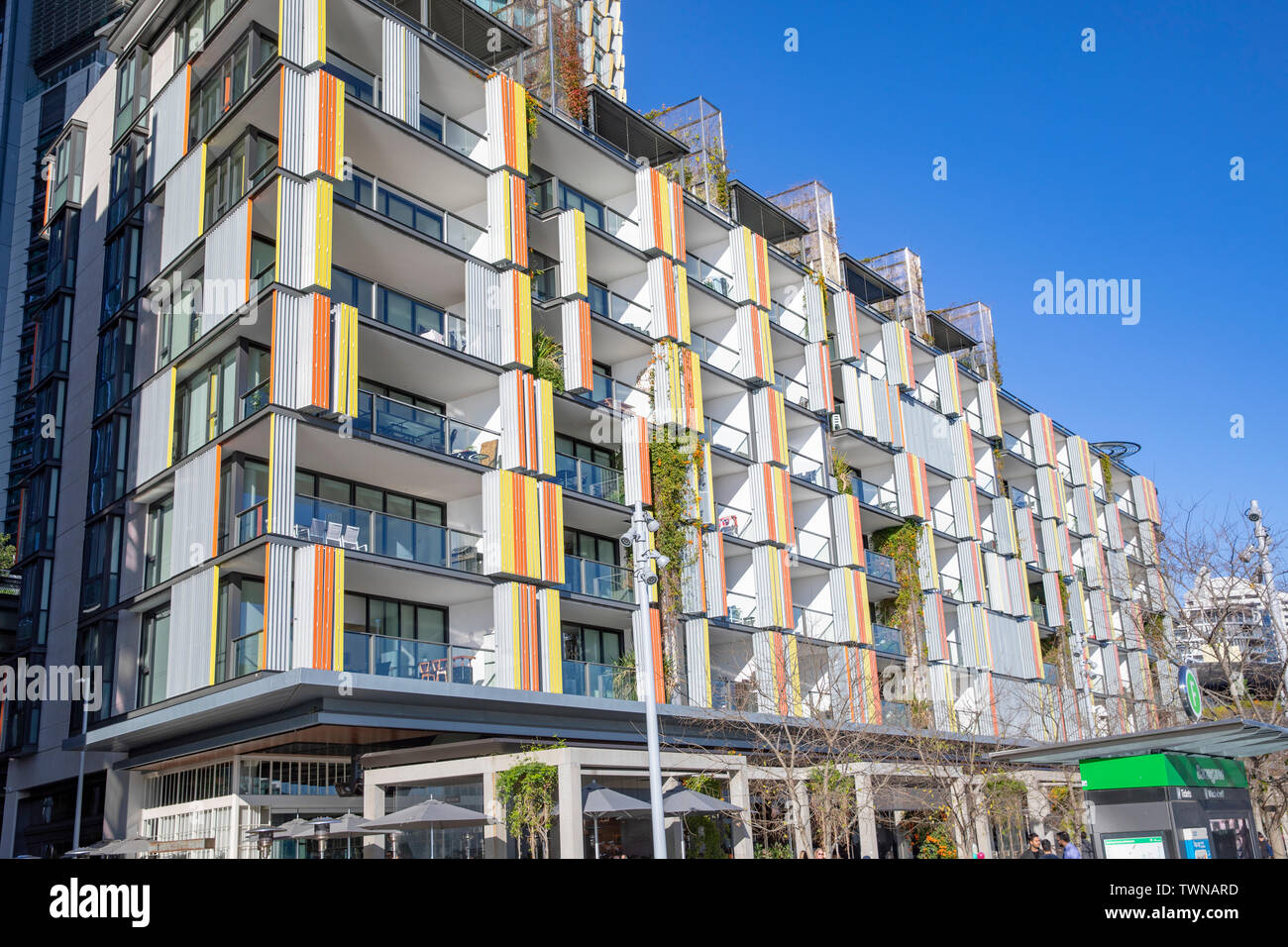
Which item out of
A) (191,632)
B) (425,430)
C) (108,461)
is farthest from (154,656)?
(425,430)

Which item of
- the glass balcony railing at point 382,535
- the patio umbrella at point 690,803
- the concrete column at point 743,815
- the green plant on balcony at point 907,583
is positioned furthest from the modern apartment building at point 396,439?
the concrete column at point 743,815

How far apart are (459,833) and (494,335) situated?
13512 millimetres

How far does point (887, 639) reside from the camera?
4400 centimetres

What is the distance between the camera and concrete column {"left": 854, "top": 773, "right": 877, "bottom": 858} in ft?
103

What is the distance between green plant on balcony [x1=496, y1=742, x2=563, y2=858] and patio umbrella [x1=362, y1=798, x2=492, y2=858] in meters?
0.69

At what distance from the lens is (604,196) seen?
40.6 m

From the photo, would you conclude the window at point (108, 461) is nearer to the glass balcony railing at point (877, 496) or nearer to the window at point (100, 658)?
the window at point (100, 658)

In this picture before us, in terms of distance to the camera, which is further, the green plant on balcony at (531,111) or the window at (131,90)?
the window at (131,90)

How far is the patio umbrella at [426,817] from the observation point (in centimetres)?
2417

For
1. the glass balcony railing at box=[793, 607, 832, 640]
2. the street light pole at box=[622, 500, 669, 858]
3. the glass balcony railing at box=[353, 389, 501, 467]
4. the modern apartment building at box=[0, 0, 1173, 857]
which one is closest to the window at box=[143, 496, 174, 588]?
the modern apartment building at box=[0, 0, 1173, 857]

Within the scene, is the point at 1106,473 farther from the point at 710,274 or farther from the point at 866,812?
the point at 866,812

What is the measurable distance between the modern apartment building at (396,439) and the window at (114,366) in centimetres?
17

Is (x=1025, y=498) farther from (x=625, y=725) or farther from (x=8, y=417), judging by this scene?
(x=8, y=417)

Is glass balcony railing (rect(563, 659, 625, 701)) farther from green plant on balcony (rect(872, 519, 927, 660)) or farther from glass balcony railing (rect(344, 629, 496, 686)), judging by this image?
green plant on balcony (rect(872, 519, 927, 660))
